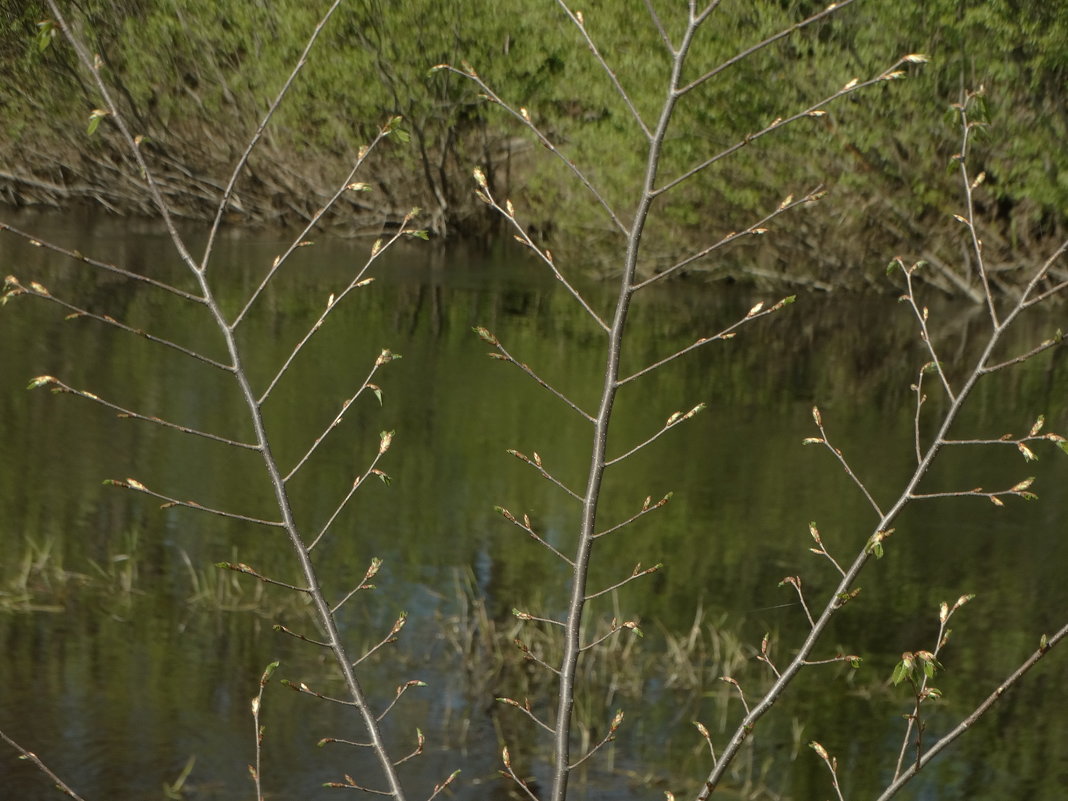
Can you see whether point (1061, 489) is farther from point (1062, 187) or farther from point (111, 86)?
point (111, 86)

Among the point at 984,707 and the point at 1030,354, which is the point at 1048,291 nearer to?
the point at 1030,354

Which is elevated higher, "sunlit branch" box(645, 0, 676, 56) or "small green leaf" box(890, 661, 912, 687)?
"sunlit branch" box(645, 0, 676, 56)

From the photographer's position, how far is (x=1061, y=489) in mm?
9938

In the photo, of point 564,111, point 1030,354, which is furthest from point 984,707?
point 564,111

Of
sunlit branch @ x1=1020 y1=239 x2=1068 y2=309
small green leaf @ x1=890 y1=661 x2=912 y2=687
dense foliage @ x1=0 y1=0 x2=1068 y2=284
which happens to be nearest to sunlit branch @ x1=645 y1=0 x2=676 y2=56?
sunlit branch @ x1=1020 y1=239 x2=1068 y2=309

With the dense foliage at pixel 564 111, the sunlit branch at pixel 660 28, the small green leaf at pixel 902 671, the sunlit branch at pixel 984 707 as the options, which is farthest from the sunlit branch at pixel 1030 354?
the dense foliage at pixel 564 111

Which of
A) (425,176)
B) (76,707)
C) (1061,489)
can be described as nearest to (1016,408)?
(1061,489)

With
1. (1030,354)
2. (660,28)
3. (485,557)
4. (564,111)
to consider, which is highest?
(564,111)

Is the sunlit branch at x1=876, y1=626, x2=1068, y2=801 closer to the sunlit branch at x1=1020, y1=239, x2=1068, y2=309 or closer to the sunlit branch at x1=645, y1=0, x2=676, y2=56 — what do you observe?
the sunlit branch at x1=1020, y1=239, x2=1068, y2=309

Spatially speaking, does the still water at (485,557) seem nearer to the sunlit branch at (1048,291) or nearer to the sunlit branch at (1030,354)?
the sunlit branch at (1030,354)

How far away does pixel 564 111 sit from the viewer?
75.4ft

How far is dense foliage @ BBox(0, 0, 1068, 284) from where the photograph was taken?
1498 cm

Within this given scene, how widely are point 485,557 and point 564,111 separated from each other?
15823mm

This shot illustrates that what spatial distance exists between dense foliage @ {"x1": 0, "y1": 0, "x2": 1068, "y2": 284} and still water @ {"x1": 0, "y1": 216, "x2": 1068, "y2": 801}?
2.45m
